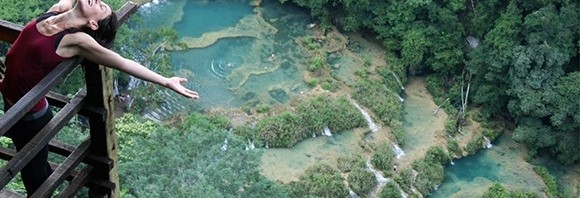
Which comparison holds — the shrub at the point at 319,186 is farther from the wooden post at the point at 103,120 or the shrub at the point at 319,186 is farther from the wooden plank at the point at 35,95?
the wooden plank at the point at 35,95

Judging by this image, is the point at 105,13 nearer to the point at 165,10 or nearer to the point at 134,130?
the point at 134,130

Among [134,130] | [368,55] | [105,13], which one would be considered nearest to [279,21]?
[368,55]

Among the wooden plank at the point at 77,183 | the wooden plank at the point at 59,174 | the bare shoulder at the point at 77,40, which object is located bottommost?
the wooden plank at the point at 77,183

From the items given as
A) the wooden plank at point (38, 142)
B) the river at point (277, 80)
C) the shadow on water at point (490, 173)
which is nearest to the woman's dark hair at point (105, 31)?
the wooden plank at point (38, 142)

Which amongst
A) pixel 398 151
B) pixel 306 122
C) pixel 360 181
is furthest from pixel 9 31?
pixel 398 151

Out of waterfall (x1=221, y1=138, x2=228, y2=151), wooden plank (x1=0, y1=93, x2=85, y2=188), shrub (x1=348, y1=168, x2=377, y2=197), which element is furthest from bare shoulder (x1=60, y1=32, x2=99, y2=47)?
shrub (x1=348, y1=168, x2=377, y2=197)

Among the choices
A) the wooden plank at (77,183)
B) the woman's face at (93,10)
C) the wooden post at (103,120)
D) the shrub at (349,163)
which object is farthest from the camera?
the shrub at (349,163)
